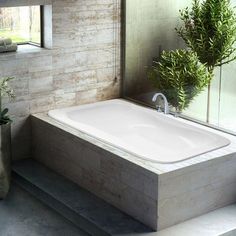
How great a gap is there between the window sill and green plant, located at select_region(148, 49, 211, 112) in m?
1.00

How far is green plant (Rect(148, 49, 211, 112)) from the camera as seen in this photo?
488 cm

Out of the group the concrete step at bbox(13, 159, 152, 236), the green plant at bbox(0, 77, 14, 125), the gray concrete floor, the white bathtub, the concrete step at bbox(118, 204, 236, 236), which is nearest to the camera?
the concrete step at bbox(118, 204, 236, 236)

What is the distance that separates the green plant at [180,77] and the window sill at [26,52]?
100 cm

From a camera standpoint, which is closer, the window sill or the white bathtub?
the white bathtub

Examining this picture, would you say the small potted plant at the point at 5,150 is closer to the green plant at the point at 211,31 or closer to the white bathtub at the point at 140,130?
the white bathtub at the point at 140,130

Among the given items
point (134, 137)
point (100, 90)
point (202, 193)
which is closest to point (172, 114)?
point (134, 137)

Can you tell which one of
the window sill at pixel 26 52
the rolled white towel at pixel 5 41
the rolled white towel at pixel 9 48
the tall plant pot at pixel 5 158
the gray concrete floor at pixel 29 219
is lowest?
the gray concrete floor at pixel 29 219

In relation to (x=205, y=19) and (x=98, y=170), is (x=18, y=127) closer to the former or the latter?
(x=98, y=170)

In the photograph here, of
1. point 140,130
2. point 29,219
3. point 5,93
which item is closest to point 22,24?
point 5,93

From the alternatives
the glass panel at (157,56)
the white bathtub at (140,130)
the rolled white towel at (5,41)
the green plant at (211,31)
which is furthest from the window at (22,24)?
the green plant at (211,31)

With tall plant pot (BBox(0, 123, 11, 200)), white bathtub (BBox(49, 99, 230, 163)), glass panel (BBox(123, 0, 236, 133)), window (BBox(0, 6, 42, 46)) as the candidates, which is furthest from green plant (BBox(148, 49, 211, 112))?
tall plant pot (BBox(0, 123, 11, 200))

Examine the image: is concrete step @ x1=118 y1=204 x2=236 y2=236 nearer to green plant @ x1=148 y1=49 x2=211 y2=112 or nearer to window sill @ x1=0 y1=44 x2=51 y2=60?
green plant @ x1=148 y1=49 x2=211 y2=112

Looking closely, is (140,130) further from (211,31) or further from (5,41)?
(5,41)

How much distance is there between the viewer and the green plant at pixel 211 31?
4.62m
